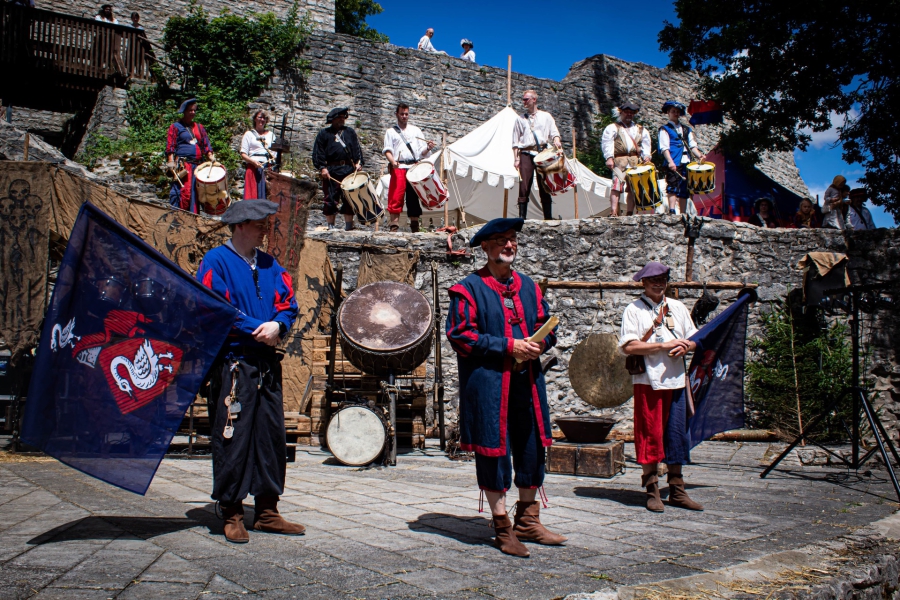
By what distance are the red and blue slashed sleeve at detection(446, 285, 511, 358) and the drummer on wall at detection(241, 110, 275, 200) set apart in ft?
20.5

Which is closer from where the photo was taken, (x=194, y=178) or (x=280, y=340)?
(x=280, y=340)

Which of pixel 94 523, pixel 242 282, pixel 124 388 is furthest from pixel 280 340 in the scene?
pixel 94 523

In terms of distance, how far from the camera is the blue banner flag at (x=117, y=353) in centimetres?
317

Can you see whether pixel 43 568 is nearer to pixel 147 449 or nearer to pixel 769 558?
pixel 147 449

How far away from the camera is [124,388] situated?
131 inches

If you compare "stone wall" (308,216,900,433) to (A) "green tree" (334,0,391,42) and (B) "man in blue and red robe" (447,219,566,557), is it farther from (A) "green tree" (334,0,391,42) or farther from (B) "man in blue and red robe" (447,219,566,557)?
(A) "green tree" (334,0,391,42)

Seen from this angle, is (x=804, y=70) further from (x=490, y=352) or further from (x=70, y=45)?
(x=70, y=45)

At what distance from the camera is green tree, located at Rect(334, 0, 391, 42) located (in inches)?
1053

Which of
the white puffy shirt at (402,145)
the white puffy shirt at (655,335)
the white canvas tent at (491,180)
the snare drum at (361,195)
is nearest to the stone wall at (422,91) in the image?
the white canvas tent at (491,180)

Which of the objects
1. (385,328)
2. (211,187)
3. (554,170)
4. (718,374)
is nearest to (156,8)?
(211,187)

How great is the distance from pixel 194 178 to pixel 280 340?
5.63m

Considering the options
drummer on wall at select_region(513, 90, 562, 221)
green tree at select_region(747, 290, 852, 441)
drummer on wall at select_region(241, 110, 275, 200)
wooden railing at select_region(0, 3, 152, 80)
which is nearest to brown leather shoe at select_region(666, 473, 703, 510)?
green tree at select_region(747, 290, 852, 441)

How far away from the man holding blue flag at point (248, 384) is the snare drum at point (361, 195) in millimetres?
5497

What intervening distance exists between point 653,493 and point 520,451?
1411mm
